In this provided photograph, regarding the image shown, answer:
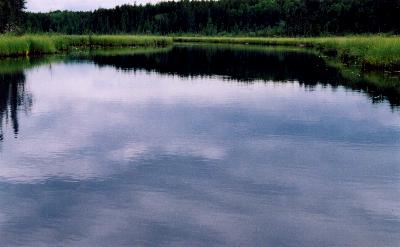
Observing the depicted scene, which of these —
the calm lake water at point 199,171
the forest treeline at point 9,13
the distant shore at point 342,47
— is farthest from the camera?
the forest treeline at point 9,13

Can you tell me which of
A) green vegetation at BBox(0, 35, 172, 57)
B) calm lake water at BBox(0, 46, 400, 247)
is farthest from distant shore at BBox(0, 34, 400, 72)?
calm lake water at BBox(0, 46, 400, 247)

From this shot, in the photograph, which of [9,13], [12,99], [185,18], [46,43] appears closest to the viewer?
[12,99]

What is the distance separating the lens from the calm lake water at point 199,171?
738 centimetres

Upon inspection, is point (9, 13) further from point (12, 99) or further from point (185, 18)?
point (185, 18)

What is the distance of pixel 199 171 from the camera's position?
10297 millimetres

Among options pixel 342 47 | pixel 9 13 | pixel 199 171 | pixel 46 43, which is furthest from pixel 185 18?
pixel 199 171

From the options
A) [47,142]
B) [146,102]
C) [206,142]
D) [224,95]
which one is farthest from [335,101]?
[47,142]

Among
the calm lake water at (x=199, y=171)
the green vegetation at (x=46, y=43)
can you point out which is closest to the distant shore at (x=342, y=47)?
the green vegetation at (x=46, y=43)

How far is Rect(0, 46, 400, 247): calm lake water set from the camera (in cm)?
738

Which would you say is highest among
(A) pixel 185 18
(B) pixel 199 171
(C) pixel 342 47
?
(A) pixel 185 18

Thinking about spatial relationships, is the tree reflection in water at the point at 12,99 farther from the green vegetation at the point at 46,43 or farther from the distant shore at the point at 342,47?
the distant shore at the point at 342,47

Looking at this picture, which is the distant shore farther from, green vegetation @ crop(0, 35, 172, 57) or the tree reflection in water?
the tree reflection in water

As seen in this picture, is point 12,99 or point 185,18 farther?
point 185,18

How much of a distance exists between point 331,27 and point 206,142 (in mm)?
104229
